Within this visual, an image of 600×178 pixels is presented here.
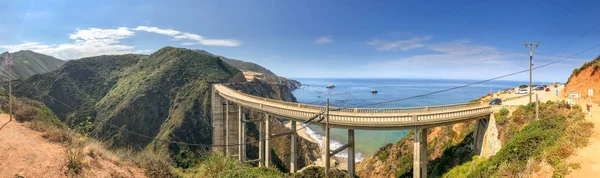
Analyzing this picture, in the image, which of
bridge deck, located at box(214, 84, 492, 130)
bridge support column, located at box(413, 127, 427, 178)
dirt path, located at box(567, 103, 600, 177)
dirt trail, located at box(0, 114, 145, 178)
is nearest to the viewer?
dirt path, located at box(567, 103, 600, 177)

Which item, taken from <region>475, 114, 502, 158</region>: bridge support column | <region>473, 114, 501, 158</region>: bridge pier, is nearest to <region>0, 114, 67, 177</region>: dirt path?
<region>475, 114, 502, 158</region>: bridge support column

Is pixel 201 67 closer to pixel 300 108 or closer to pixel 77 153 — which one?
pixel 300 108

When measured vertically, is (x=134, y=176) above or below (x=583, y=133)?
below

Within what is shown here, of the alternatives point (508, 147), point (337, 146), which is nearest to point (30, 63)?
point (337, 146)

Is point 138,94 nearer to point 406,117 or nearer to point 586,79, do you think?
point 406,117

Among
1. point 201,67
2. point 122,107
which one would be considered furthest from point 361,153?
point 201,67

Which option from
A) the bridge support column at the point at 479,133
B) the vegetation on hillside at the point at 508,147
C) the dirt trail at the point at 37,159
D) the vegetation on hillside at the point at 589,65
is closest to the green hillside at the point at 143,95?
the vegetation on hillside at the point at 508,147

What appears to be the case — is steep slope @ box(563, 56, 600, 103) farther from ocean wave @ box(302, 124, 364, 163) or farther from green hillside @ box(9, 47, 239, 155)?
green hillside @ box(9, 47, 239, 155)
